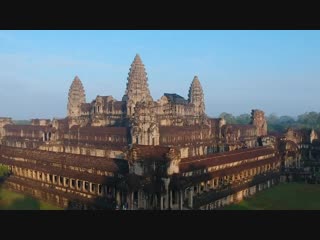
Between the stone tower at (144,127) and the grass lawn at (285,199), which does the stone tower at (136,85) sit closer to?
the stone tower at (144,127)

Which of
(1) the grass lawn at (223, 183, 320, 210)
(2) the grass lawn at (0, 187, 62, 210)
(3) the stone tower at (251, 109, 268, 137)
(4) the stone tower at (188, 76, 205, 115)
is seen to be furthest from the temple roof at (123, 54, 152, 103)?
(2) the grass lawn at (0, 187, 62, 210)

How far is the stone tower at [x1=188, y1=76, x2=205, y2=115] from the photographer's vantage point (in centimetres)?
9938

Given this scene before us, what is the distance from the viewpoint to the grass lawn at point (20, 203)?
3984 centimetres

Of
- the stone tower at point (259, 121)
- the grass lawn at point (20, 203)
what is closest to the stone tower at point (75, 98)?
the stone tower at point (259, 121)

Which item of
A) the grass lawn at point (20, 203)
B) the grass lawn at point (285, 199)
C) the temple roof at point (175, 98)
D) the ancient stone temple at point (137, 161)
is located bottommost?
the grass lawn at point (285, 199)

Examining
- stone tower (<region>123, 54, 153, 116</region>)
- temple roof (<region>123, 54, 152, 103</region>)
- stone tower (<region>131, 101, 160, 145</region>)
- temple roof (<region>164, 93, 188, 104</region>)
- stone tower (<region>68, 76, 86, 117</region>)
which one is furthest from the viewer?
stone tower (<region>68, 76, 86, 117</region>)

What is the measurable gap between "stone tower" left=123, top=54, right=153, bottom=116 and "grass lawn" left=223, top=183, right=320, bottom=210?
37.3 m

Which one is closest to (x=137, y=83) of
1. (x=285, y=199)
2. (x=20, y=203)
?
(x=20, y=203)

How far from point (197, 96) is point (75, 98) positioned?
31820 millimetres

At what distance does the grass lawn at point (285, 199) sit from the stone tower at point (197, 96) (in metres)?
47.5

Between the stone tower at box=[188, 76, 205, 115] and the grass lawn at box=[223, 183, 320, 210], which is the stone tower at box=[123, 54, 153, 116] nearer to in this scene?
the stone tower at box=[188, 76, 205, 115]

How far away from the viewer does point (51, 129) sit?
78.9 metres
